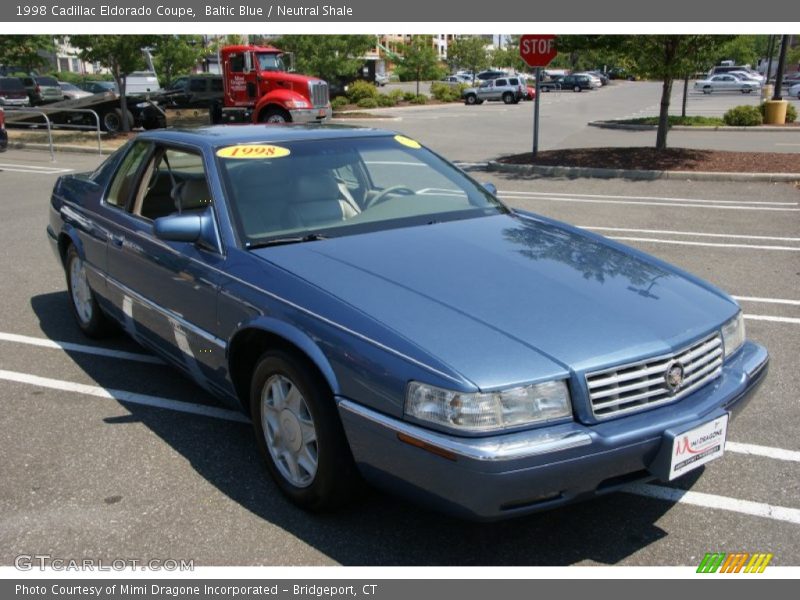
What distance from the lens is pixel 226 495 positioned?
3.58 meters

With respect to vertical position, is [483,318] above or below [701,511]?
above

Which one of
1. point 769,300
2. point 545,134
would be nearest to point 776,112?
point 545,134

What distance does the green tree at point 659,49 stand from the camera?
14.0m

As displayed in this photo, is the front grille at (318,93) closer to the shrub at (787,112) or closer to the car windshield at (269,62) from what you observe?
the car windshield at (269,62)

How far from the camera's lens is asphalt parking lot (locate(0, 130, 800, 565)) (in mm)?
3146

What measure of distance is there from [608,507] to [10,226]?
9.13 metres

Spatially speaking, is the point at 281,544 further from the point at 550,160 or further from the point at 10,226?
the point at 550,160

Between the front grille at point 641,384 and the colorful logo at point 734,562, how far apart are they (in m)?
0.67

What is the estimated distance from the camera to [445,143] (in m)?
21.0

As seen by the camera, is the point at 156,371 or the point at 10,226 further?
the point at 10,226

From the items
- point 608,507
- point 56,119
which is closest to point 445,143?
point 56,119

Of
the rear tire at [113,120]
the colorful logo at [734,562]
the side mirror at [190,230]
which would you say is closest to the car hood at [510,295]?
the side mirror at [190,230]

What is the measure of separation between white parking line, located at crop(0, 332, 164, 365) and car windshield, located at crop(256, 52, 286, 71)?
18.8 meters

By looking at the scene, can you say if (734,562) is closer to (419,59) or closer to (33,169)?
(33,169)
